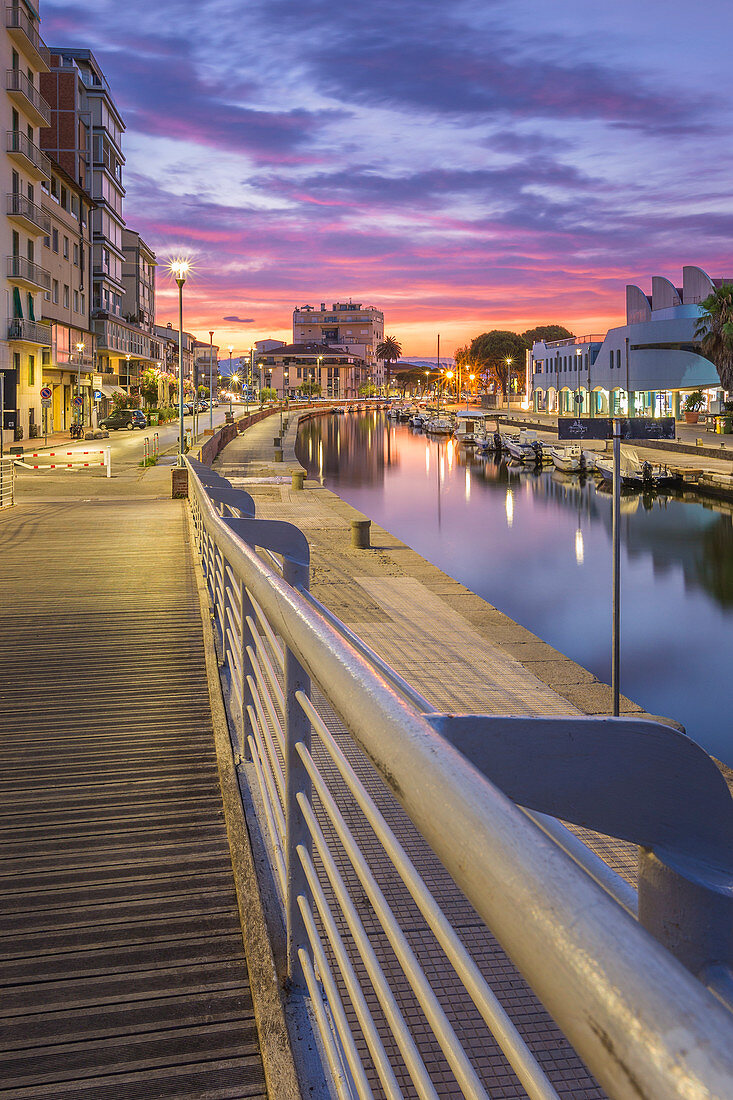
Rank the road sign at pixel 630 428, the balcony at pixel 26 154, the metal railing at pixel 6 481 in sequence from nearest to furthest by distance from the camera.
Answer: the road sign at pixel 630 428 < the metal railing at pixel 6 481 < the balcony at pixel 26 154

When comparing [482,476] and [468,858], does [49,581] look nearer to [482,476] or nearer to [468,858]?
[468,858]

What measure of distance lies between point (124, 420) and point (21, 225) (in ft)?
77.7

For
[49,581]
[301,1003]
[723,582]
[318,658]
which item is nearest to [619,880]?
[318,658]

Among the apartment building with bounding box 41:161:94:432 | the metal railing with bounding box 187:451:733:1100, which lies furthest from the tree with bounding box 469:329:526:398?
the metal railing with bounding box 187:451:733:1100

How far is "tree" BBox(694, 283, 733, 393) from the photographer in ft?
220

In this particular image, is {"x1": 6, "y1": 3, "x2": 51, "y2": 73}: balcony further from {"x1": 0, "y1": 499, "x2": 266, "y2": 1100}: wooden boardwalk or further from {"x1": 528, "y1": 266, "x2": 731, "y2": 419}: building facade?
{"x1": 528, "y1": 266, "x2": 731, "y2": 419}: building facade

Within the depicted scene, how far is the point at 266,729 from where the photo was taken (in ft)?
13.0

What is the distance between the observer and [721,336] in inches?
2667

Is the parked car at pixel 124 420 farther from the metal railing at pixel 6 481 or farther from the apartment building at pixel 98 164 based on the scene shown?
the metal railing at pixel 6 481

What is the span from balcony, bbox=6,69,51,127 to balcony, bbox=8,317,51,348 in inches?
393

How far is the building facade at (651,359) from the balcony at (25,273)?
46499 millimetres

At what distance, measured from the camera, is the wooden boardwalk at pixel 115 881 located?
119 inches

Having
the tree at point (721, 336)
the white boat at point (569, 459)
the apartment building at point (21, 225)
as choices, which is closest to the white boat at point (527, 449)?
the white boat at point (569, 459)

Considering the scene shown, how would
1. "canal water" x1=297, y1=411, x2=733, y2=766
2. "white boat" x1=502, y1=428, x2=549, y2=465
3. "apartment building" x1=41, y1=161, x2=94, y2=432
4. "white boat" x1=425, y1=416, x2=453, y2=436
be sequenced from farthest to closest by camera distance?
"white boat" x1=425, y1=416, x2=453, y2=436 < "white boat" x1=502, y1=428, x2=549, y2=465 < "apartment building" x1=41, y1=161, x2=94, y2=432 < "canal water" x1=297, y1=411, x2=733, y2=766
